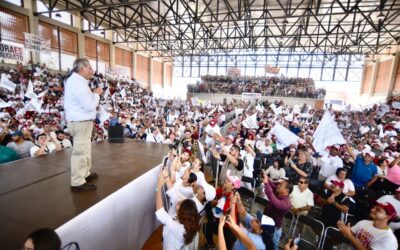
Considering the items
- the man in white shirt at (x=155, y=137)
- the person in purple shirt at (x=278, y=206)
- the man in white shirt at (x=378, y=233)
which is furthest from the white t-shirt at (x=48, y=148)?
the man in white shirt at (x=378, y=233)

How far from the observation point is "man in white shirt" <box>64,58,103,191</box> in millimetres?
2373

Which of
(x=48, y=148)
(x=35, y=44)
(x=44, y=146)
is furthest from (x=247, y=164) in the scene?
(x=35, y=44)

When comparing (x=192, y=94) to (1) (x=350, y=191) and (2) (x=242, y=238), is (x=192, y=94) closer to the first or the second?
(1) (x=350, y=191)

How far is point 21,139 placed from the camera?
4.52m

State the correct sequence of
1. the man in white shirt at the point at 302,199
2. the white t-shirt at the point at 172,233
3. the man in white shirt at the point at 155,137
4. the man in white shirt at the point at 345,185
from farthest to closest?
the man in white shirt at the point at 155,137 → the man in white shirt at the point at 345,185 → the man in white shirt at the point at 302,199 → the white t-shirt at the point at 172,233

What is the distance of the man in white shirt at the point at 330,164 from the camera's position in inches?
214

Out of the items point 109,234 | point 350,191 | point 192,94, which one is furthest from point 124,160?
point 192,94

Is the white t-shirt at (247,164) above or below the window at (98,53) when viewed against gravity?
below

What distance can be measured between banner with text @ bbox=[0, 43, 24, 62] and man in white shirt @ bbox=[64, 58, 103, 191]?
12317 millimetres

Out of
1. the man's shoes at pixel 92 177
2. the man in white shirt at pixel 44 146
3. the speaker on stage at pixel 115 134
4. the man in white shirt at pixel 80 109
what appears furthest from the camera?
the speaker on stage at pixel 115 134

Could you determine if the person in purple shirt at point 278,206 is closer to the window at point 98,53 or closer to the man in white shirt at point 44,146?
the man in white shirt at point 44,146

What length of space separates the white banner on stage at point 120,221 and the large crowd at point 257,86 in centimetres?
2298

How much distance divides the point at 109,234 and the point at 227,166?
8.87ft

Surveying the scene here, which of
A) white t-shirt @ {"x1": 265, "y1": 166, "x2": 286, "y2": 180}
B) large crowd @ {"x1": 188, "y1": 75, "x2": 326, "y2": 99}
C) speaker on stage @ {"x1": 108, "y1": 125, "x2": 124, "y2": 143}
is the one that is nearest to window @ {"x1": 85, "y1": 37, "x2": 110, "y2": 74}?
large crowd @ {"x1": 188, "y1": 75, "x2": 326, "y2": 99}
